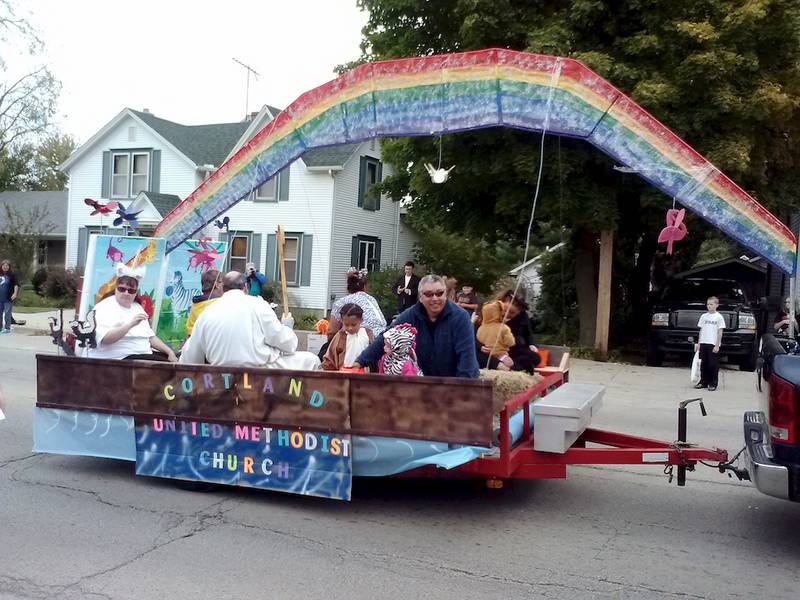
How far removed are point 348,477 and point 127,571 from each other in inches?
63.8

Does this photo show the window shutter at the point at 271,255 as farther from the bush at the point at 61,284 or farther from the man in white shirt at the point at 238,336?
the man in white shirt at the point at 238,336

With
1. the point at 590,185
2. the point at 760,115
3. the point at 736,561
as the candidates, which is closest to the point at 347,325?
the point at 736,561

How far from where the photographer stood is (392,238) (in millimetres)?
30891

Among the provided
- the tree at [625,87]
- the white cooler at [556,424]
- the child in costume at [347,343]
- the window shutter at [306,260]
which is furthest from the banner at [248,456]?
the window shutter at [306,260]

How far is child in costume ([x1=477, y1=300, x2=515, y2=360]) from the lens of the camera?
25.8 ft

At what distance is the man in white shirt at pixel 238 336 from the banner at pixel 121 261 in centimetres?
337

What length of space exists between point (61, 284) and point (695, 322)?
2244 cm

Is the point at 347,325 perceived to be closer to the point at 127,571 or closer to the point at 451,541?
the point at 451,541

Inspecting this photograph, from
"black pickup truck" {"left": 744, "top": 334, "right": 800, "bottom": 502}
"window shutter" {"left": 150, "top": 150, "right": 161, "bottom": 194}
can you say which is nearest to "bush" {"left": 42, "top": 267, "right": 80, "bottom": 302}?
"window shutter" {"left": 150, "top": 150, "right": 161, "bottom": 194}

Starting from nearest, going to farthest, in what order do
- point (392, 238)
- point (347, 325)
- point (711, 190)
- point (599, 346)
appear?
point (711, 190)
point (347, 325)
point (599, 346)
point (392, 238)

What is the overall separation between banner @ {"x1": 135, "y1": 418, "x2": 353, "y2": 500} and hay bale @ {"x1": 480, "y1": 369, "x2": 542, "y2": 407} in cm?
145

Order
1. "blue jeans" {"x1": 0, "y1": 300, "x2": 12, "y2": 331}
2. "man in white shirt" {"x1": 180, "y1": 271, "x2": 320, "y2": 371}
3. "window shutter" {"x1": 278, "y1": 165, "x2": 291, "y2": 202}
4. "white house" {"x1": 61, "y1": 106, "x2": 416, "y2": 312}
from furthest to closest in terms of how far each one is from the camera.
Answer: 1. "window shutter" {"x1": 278, "y1": 165, "x2": 291, "y2": 202}
2. "white house" {"x1": 61, "y1": 106, "x2": 416, "y2": 312}
3. "blue jeans" {"x1": 0, "y1": 300, "x2": 12, "y2": 331}
4. "man in white shirt" {"x1": 180, "y1": 271, "x2": 320, "y2": 371}

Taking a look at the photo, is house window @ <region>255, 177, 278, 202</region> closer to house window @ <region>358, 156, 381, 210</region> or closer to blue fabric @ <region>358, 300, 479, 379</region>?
house window @ <region>358, 156, 381, 210</region>

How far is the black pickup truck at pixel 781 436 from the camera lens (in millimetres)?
4523
